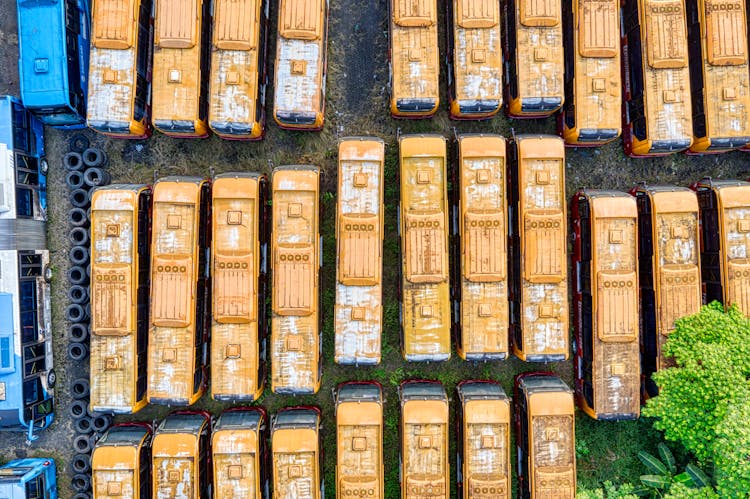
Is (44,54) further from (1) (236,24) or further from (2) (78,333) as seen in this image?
(2) (78,333)

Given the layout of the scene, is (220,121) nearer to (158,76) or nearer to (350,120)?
(158,76)

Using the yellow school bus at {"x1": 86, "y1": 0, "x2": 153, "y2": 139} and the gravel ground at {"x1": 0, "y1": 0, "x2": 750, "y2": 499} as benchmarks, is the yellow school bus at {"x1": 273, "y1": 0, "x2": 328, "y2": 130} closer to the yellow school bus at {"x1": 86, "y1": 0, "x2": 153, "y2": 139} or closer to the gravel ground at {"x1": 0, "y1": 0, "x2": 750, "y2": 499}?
the gravel ground at {"x1": 0, "y1": 0, "x2": 750, "y2": 499}

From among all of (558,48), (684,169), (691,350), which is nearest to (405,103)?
(558,48)

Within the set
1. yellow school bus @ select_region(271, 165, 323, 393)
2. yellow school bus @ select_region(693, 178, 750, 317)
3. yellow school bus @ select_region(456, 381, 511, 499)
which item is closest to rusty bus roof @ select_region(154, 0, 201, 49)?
yellow school bus @ select_region(271, 165, 323, 393)

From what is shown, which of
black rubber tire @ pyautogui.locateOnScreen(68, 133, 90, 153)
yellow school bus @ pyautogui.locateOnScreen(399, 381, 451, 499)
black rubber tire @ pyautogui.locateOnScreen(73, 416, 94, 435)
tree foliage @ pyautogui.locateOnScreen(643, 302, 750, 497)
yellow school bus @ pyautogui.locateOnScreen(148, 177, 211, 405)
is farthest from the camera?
black rubber tire @ pyautogui.locateOnScreen(68, 133, 90, 153)

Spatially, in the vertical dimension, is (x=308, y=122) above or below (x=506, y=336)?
above

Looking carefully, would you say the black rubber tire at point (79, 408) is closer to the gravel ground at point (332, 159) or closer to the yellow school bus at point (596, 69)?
the gravel ground at point (332, 159)

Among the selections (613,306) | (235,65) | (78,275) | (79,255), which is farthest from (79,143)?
(613,306)
